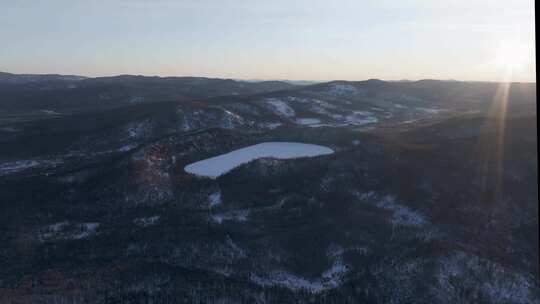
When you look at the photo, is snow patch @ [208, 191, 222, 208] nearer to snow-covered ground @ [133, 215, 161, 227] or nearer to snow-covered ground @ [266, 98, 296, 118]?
snow-covered ground @ [133, 215, 161, 227]

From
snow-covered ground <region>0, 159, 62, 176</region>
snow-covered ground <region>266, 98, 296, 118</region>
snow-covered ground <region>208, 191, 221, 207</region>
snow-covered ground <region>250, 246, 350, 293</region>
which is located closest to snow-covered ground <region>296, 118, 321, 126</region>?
snow-covered ground <region>266, 98, 296, 118</region>

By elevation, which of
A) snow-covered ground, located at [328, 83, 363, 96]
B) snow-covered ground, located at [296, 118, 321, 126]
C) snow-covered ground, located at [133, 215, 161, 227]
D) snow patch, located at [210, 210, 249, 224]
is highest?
snow-covered ground, located at [328, 83, 363, 96]

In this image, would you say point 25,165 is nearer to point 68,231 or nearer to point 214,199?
point 68,231

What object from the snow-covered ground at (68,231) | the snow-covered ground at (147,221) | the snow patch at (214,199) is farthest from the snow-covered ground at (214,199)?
the snow-covered ground at (68,231)

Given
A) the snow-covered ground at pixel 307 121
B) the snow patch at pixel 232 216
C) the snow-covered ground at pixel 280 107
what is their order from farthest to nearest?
1. the snow-covered ground at pixel 280 107
2. the snow-covered ground at pixel 307 121
3. the snow patch at pixel 232 216

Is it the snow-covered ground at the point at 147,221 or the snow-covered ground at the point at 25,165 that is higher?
the snow-covered ground at the point at 25,165

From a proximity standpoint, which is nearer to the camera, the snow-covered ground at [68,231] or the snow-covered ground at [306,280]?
the snow-covered ground at [306,280]

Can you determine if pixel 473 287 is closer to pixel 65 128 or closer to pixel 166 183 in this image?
pixel 166 183

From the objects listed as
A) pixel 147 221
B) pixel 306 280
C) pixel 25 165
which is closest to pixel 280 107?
pixel 25 165

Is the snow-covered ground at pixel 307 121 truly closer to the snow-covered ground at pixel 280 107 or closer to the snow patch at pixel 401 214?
the snow-covered ground at pixel 280 107
